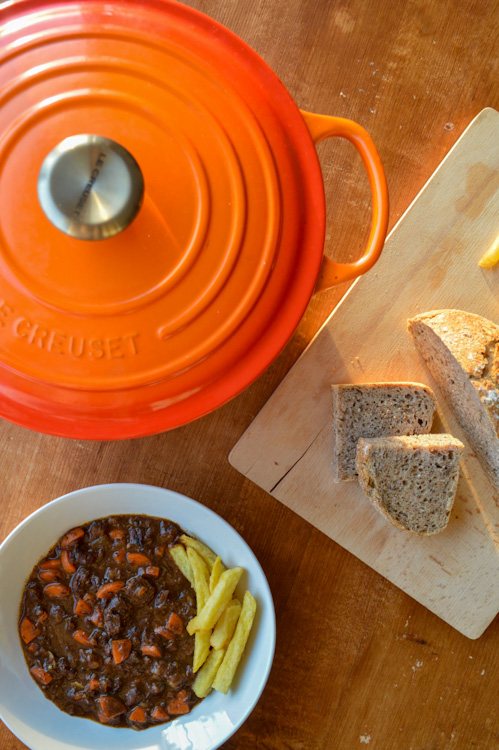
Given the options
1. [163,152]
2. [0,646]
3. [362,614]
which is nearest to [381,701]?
[362,614]

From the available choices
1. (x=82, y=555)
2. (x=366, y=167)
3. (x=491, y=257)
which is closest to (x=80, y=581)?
(x=82, y=555)

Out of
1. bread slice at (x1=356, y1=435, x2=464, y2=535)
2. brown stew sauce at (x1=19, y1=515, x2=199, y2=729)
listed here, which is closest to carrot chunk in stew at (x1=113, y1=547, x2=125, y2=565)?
brown stew sauce at (x1=19, y1=515, x2=199, y2=729)

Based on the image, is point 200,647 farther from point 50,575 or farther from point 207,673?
point 50,575

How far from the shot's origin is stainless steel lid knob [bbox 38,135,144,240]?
1102mm

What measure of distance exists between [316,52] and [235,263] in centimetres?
117

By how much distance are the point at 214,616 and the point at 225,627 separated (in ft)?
0.26

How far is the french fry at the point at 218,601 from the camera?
1887 millimetres

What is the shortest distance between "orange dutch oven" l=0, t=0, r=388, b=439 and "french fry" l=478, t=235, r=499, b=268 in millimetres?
844

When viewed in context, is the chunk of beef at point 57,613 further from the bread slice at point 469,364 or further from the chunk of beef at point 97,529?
the bread slice at point 469,364

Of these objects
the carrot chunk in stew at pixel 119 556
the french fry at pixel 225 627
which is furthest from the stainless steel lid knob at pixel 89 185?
the french fry at pixel 225 627

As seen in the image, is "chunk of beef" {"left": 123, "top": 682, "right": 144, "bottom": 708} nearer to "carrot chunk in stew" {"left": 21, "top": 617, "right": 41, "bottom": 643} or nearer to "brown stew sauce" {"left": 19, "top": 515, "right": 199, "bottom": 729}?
"brown stew sauce" {"left": 19, "top": 515, "right": 199, "bottom": 729}

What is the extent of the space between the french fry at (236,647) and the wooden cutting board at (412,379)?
37cm

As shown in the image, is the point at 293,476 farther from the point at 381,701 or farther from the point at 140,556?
the point at 381,701

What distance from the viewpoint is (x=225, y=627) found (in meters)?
1.94
